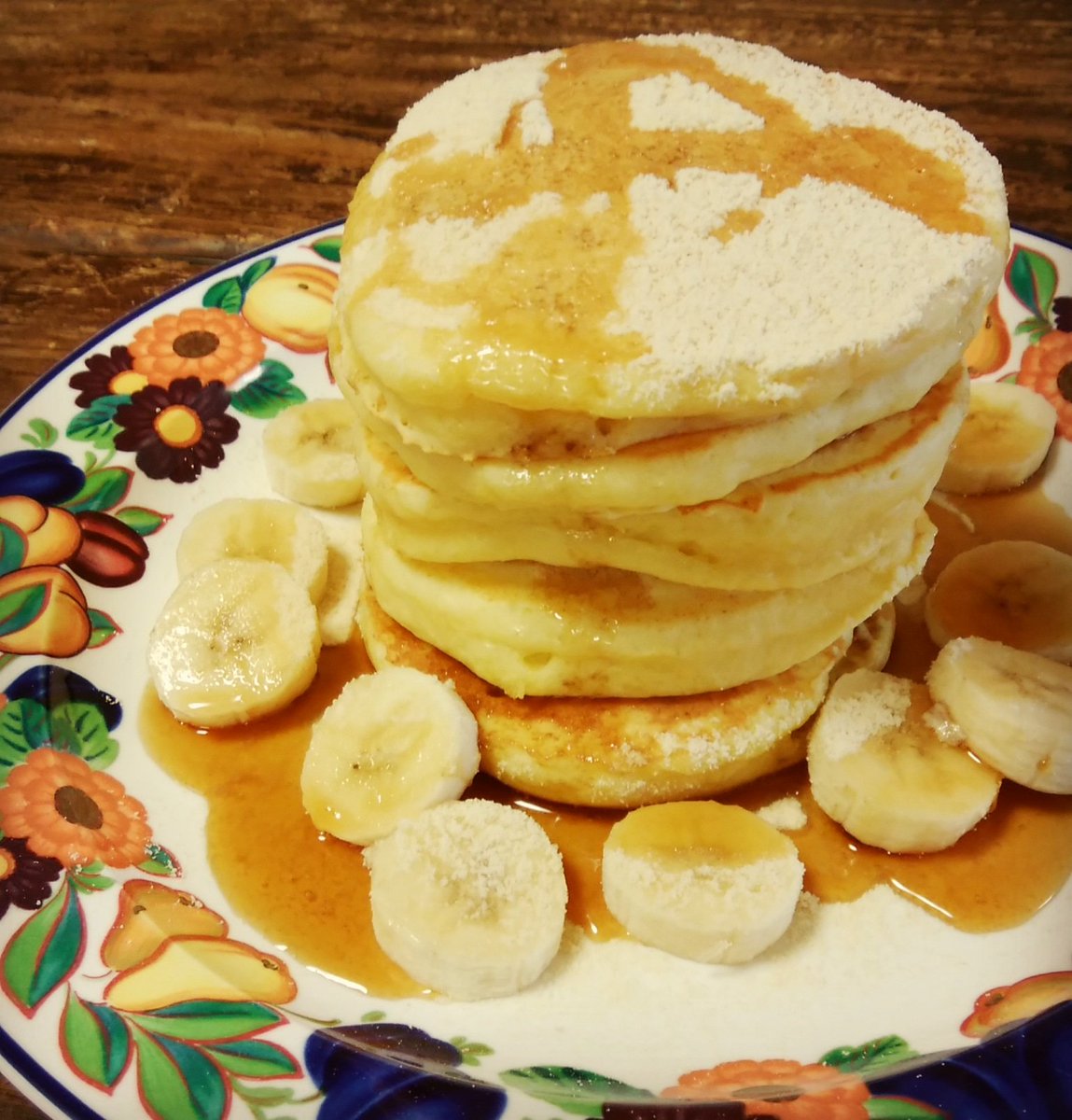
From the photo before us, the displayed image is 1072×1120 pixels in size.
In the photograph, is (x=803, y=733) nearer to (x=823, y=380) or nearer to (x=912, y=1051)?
(x=912, y=1051)

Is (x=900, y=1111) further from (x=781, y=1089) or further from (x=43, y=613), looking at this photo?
(x=43, y=613)

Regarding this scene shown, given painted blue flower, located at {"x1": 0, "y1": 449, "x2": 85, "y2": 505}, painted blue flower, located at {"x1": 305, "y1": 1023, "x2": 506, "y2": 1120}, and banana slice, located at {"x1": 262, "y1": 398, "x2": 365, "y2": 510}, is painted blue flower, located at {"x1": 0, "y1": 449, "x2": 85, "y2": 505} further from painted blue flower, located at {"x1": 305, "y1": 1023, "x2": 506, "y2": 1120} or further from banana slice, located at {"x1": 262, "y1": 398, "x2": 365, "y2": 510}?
painted blue flower, located at {"x1": 305, "y1": 1023, "x2": 506, "y2": 1120}

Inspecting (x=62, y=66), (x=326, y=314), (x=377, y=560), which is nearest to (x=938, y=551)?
(x=377, y=560)

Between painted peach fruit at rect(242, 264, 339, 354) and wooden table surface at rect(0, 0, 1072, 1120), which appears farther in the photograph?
wooden table surface at rect(0, 0, 1072, 1120)

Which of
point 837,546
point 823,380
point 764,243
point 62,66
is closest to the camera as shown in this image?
point 823,380

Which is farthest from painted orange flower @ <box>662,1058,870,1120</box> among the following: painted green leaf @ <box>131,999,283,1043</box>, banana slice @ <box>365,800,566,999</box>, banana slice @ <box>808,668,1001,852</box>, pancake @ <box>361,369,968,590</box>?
pancake @ <box>361,369,968,590</box>

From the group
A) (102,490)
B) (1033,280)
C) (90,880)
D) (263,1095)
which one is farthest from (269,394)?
(1033,280)
